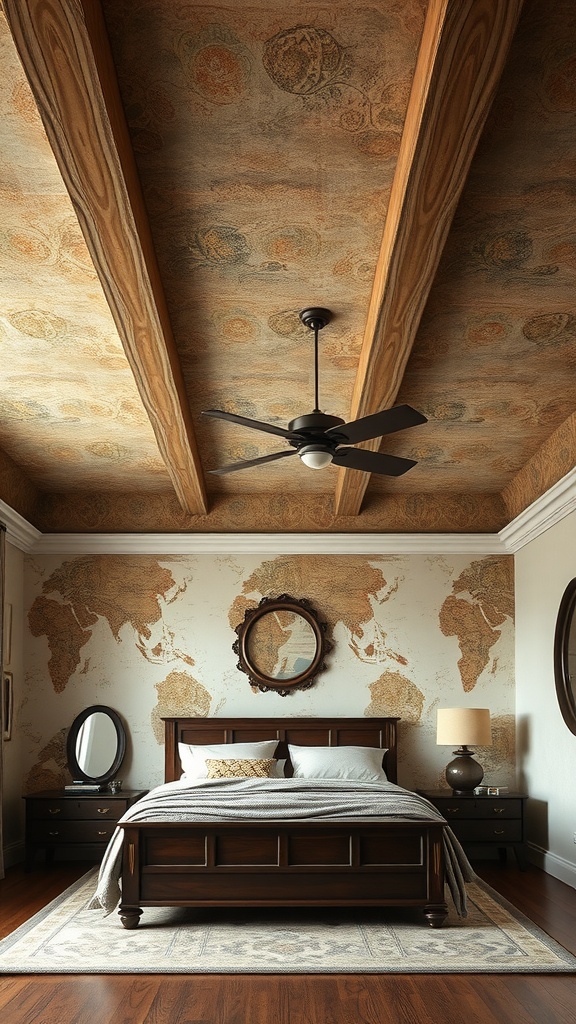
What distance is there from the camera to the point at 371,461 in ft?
16.4

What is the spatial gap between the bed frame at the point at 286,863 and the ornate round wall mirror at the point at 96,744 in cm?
263

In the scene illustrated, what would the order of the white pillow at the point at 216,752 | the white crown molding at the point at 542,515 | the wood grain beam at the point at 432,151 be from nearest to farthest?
the wood grain beam at the point at 432,151, the white crown molding at the point at 542,515, the white pillow at the point at 216,752

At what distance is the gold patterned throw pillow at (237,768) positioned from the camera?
6996 millimetres

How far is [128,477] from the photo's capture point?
7.77m

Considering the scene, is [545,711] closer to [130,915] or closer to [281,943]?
[281,943]

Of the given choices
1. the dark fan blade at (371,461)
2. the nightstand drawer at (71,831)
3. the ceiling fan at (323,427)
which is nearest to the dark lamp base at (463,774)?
the nightstand drawer at (71,831)

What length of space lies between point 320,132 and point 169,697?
5662 mm

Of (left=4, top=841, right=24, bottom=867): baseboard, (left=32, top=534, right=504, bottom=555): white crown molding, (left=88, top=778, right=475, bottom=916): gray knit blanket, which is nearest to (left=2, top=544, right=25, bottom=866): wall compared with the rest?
(left=4, top=841, right=24, bottom=867): baseboard

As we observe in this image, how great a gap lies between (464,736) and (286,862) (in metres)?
2.42

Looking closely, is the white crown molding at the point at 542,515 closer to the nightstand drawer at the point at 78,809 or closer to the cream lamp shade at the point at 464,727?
the cream lamp shade at the point at 464,727

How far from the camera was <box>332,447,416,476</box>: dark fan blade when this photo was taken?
490 centimetres

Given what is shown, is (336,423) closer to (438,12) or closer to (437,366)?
(437,366)

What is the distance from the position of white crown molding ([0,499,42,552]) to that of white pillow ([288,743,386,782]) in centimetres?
276

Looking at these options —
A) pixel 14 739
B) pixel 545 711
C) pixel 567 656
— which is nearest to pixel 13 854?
pixel 14 739
